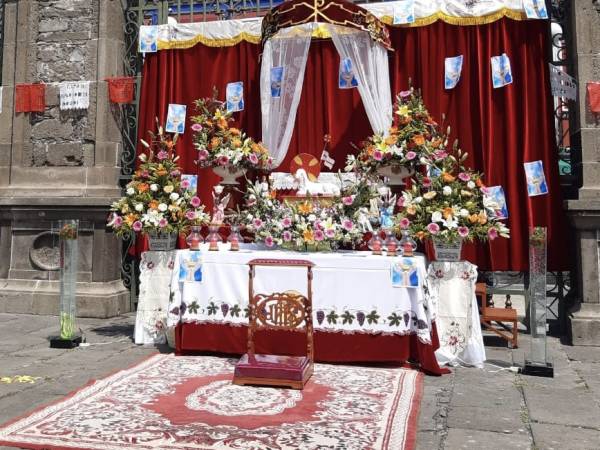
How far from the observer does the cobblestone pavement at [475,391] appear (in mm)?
3182

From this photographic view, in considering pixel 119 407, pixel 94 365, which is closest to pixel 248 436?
pixel 119 407

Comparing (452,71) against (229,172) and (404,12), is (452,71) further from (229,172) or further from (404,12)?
(229,172)

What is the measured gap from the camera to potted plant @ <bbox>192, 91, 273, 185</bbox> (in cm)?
589

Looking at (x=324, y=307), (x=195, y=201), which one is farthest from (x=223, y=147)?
(x=324, y=307)

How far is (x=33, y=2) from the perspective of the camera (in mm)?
7680

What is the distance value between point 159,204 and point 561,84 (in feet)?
15.0

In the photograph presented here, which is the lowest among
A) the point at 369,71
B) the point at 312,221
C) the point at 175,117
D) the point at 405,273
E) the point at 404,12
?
the point at 405,273

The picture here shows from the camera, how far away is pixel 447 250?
16.8 ft

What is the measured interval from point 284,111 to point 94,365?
3413mm

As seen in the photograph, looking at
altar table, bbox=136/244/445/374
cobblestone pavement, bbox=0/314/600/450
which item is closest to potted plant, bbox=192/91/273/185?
altar table, bbox=136/244/445/374

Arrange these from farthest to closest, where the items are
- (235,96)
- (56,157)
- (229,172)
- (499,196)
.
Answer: (56,157)
(235,96)
(499,196)
(229,172)

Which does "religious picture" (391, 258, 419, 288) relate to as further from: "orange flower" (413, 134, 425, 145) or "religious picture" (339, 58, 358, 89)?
"religious picture" (339, 58, 358, 89)

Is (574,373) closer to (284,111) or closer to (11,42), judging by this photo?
(284,111)

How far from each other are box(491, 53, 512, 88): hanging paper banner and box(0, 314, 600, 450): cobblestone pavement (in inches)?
115
